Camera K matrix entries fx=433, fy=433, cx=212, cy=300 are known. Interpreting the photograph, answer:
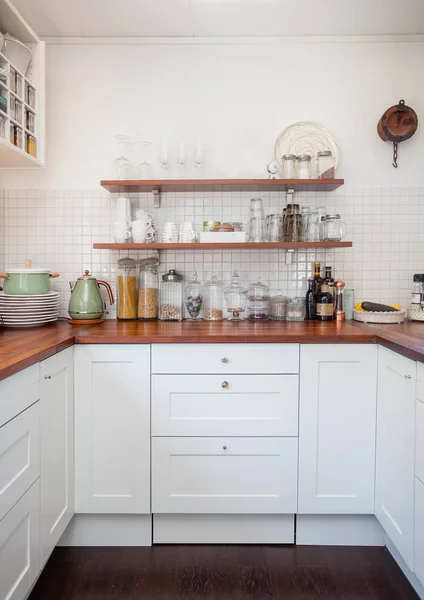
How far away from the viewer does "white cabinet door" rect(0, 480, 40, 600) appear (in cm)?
121

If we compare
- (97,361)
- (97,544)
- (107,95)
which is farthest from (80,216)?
(97,544)

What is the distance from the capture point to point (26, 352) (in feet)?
4.61

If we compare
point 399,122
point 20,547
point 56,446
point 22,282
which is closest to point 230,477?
point 56,446

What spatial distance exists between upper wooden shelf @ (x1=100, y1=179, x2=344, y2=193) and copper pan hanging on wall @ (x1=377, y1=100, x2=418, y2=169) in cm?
45

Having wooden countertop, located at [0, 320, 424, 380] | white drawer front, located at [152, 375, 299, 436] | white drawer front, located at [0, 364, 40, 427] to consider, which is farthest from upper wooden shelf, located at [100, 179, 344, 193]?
white drawer front, located at [0, 364, 40, 427]

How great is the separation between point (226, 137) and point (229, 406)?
1511 mm

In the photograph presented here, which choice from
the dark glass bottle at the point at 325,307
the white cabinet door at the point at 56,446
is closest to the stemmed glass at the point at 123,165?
the white cabinet door at the point at 56,446

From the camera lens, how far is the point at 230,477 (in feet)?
6.08

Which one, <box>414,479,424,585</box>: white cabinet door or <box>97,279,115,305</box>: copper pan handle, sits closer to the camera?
<box>414,479,424,585</box>: white cabinet door

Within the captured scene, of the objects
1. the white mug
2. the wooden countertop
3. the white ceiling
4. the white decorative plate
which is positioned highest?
Answer: the white ceiling

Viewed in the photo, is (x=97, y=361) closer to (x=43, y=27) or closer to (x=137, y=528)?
(x=137, y=528)

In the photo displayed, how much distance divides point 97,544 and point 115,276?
52.9 inches

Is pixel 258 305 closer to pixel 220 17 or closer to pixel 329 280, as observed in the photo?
pixel 329 280

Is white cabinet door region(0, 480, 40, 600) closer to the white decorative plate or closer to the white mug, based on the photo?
the white mug
